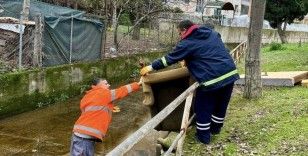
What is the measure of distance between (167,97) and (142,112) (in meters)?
5.14

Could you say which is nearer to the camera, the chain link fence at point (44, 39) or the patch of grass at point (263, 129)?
the patch of grass at point (263, 129)

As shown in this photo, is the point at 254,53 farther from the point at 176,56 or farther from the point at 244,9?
the point at 244,9

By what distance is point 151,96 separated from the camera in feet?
23.6

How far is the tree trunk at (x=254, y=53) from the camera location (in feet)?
32.1

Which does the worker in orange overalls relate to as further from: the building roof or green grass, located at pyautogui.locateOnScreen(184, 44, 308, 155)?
the building roof

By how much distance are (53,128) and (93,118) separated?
4.68 metres

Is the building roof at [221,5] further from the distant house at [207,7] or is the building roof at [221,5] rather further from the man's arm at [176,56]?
the man's arm at [176,56]

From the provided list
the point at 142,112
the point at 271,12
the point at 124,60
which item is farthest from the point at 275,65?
the point at 271,12

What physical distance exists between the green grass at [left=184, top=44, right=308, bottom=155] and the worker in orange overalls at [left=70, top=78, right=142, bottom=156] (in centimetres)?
139

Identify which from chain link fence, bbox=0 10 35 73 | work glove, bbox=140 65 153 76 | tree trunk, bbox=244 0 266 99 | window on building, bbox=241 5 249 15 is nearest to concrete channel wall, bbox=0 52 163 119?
chain link fence, bbox=0 10 35 73

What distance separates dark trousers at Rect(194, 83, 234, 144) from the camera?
668 centimetres

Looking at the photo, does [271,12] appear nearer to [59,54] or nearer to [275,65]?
[275,65]

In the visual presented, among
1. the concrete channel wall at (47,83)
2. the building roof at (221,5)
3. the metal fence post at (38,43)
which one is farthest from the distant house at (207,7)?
the metal fence post at (38,43)

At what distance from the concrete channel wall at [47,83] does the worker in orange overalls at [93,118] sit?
5416 millimetres
